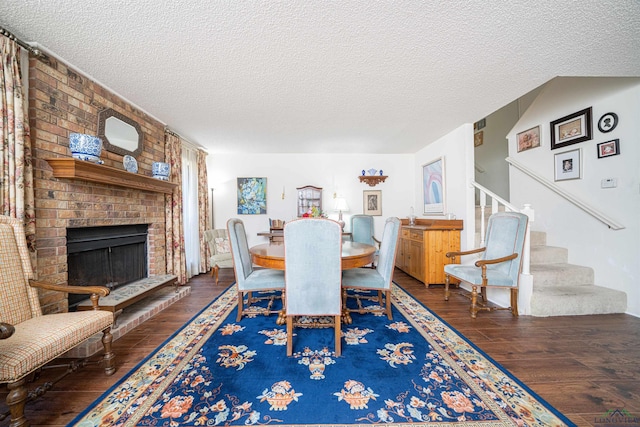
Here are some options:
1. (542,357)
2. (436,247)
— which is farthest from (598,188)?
(542,357)

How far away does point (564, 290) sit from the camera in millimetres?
2604

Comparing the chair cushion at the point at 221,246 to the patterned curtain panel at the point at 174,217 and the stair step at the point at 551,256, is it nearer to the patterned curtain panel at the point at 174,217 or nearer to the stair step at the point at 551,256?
the patterned curtain panel at the point at 174,217

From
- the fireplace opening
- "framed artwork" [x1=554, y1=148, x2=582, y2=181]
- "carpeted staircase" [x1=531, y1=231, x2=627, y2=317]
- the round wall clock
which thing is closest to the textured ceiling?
the round wall clock

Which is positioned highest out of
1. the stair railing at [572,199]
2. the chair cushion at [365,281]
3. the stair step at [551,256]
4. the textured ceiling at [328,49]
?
the textured ceiling at [328,49]

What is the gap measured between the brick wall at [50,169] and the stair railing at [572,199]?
5.37 metres

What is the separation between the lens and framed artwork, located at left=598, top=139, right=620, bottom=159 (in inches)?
101

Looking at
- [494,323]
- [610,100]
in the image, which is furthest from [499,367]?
[610,100]

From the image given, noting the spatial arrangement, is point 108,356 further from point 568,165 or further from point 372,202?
point 568,165

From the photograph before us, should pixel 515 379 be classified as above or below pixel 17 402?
below

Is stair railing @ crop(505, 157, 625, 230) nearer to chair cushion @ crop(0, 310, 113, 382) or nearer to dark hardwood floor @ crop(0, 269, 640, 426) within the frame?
dark hardwood floor @ crop(0, 269, 640, 426)

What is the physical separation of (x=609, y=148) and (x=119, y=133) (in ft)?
Result: 18.0

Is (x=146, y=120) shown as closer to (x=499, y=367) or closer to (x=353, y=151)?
(x=353, y=151)

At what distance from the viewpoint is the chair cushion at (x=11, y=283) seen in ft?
4.63

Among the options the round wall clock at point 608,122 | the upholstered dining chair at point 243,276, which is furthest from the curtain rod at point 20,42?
the round wall clock at point 608,122
